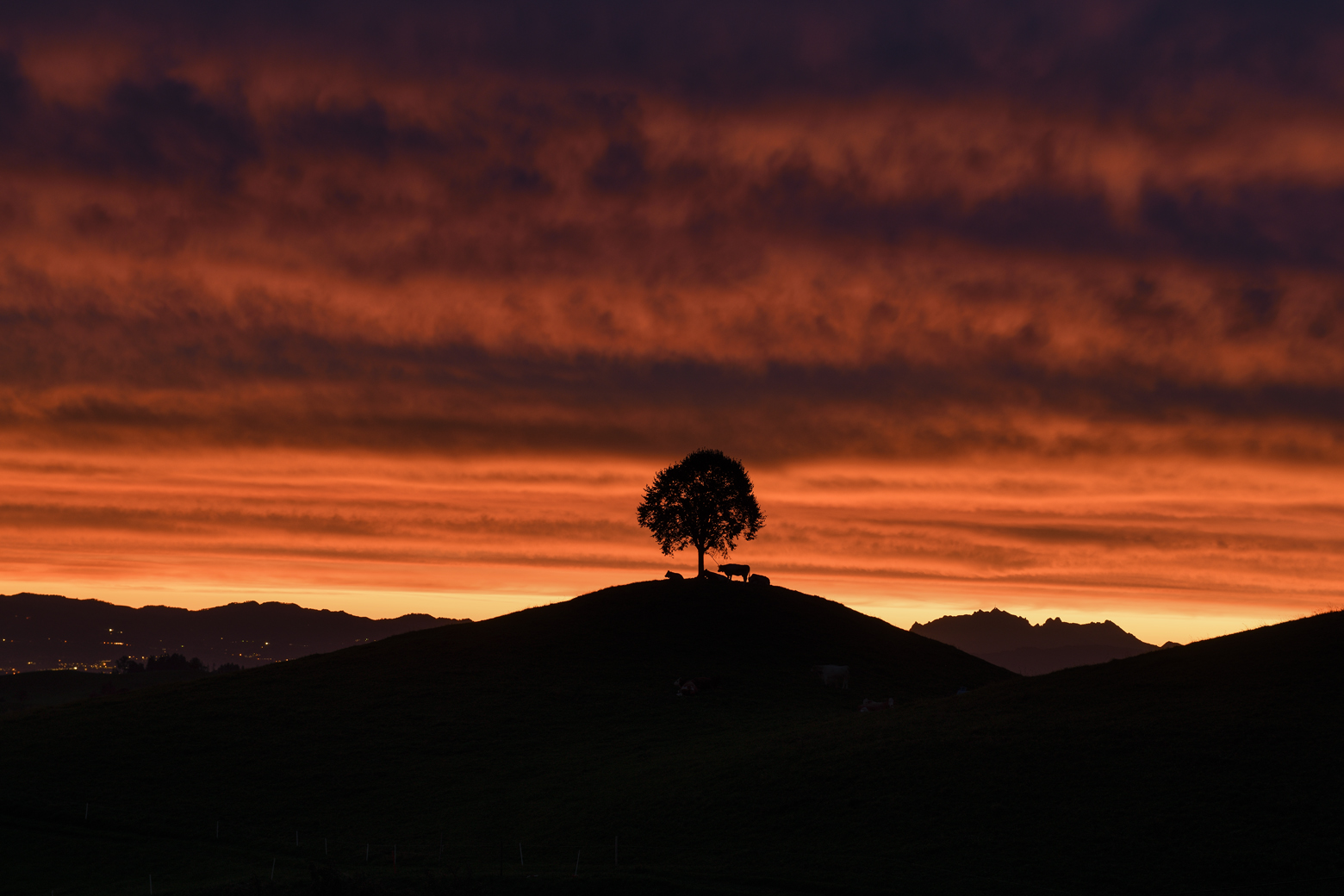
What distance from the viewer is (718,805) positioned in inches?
2023

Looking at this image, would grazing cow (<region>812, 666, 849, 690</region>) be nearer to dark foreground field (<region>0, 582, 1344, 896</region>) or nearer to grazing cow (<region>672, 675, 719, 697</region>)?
dark foreground field (<region>0, 582, 1344, 896</region>)

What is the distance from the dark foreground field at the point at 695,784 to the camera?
41906mm

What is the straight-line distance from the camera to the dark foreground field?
1650 inches

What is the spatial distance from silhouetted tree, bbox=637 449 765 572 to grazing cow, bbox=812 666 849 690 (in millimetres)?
28781

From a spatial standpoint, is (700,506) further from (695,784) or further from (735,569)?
(695,784)

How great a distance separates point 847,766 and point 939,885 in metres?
15.3

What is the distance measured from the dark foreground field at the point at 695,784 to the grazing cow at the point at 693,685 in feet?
3.45

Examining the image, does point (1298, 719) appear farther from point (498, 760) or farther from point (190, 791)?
point (190, 791)

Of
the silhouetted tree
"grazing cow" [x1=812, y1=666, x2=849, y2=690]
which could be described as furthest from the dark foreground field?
the silhouetted tree

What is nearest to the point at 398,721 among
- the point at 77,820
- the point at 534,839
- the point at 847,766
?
the point at 77,820

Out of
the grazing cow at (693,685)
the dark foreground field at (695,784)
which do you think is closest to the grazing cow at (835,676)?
the dark foreground field at (695,784)

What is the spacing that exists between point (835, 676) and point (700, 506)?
31.7m

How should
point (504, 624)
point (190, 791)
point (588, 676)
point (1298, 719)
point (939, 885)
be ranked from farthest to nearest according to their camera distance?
point (504, 624) → point (588, 676) → point (190, 791) → point (1298, 719) → point (939, 885)

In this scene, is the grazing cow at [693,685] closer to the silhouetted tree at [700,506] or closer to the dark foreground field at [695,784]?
A: the dark foreground field at [695,784]
